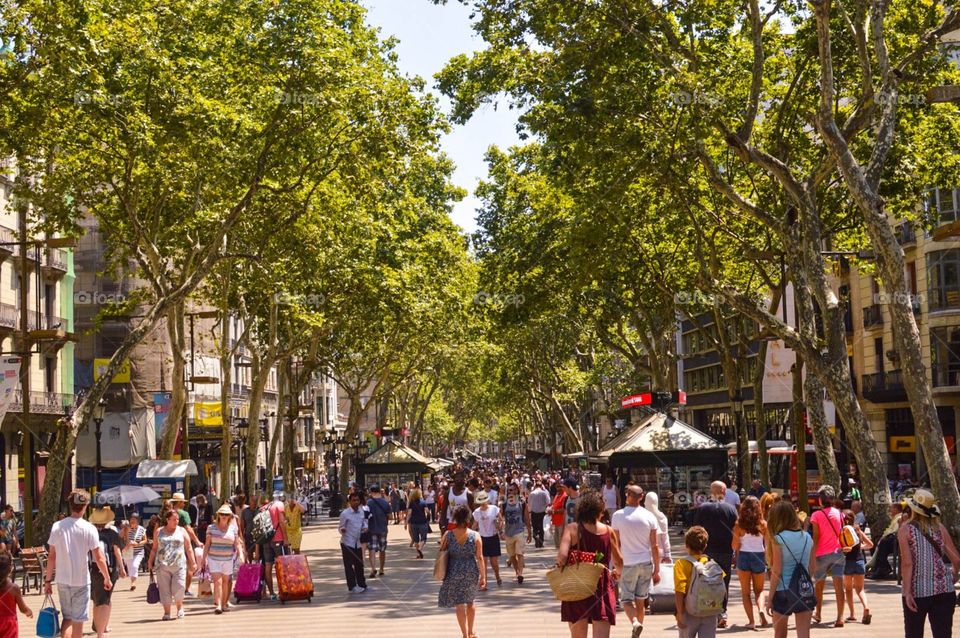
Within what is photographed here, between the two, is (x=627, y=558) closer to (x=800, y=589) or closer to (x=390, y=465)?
(x=800, y=589)

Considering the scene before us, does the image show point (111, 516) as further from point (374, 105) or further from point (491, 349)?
point (491, 349)

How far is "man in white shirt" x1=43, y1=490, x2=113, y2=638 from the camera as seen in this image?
1191 cm

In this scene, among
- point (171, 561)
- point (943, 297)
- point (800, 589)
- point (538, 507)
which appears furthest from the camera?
point (943, 297)

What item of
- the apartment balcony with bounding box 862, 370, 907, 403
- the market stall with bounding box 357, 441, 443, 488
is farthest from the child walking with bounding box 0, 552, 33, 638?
the apartment balcony with bounding box 862, 370, 907, 403

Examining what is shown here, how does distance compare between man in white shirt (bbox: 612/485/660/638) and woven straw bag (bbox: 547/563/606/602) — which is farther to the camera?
man in white shirt (bbox: 612/485/660/638)

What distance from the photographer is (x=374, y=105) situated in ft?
80.6

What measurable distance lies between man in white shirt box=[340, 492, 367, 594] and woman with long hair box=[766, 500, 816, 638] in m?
9.31

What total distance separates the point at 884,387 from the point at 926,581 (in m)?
39.9

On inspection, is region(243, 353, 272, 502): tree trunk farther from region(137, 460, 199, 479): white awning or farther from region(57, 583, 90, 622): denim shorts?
region(57, 583, 90, 622): denim shorts

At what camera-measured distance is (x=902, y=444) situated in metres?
48.1

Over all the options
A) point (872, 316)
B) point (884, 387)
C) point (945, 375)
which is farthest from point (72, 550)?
point (872, 316)

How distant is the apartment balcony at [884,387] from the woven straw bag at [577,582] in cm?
3856

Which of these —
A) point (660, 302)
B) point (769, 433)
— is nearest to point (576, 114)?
point (660, 302)

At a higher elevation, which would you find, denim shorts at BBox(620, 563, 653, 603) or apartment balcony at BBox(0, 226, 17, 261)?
apartment balcony at BBox(0, 226, 17, 261)
